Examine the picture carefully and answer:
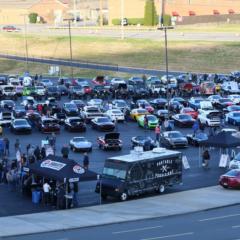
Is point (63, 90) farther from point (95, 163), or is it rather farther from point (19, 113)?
point (95, 163)

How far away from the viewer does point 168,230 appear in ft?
91.0

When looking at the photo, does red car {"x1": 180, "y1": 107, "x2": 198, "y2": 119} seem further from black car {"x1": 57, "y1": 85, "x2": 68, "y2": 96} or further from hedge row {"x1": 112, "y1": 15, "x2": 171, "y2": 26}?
hedge row {"x1": 112, "y1": 15, "x2": 171, "y2": 26}

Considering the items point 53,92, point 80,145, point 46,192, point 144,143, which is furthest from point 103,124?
point 46,192

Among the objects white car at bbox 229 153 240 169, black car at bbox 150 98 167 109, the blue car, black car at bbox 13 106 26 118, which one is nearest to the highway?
white car at bbox 229 153 240 169

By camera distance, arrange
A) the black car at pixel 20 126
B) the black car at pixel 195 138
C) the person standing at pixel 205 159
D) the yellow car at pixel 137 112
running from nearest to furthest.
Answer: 1. the person standing at pixel 205 159
2. the black car at pixel 195 138
3. the black car at pixel 20 126
4. the yellow car at pixel 137 112

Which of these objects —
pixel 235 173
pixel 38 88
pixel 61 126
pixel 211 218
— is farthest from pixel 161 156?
pixel 38 88

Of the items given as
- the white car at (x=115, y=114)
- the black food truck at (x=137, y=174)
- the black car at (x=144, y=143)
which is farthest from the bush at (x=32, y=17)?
the black food truck at (x=137, y=174)

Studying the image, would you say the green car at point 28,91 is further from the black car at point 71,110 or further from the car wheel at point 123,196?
the car wheel at point 123,196

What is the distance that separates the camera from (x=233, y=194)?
34.8m

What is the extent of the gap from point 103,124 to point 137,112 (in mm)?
4859

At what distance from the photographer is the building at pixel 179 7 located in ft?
452

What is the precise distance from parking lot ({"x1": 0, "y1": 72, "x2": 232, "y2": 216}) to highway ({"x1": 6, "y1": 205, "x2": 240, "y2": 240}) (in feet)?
13.8

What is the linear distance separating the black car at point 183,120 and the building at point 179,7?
78.9m

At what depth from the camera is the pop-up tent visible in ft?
105
